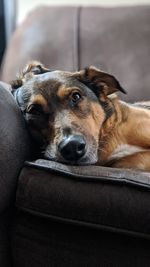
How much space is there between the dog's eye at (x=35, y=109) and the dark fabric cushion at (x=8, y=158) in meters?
0.08

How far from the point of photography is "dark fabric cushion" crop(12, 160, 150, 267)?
1.23 meters

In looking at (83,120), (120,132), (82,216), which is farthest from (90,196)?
(120,132)

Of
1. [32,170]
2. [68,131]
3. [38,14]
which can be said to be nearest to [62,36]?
[38,14]

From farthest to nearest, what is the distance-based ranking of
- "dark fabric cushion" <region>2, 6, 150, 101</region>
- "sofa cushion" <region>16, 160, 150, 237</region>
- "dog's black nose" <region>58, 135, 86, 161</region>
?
"dark fabric cushion" <region>2, 6, 150, 101</region>
"dog's black nose" <region>58, 135, 86, 161</region>
"sofa cushion" <region>16, 160, 150, 237</region>

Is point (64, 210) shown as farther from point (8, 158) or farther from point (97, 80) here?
point (97, 80)

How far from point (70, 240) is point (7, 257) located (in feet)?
0.74

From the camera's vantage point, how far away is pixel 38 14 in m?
2.34

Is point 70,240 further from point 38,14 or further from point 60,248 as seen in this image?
point 38,14

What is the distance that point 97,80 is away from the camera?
1659 mm

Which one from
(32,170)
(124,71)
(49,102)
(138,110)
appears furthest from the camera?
(124,71)

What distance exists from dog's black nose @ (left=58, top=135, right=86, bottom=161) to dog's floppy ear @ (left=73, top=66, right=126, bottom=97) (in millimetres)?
310

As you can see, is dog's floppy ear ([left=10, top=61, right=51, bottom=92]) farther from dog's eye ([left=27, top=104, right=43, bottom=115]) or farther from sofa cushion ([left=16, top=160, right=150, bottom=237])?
sofa cushion ([left=16, top=160, right=150, bottom=237])

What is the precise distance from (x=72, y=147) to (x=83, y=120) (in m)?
0.16

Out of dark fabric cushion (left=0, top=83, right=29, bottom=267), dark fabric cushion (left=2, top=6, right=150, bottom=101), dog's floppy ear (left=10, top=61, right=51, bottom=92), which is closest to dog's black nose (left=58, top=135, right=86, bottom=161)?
dark fabric cushion (left=0, top=83, right=29, bottom=267)
